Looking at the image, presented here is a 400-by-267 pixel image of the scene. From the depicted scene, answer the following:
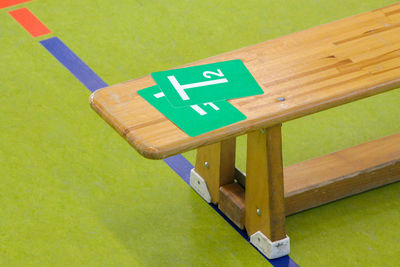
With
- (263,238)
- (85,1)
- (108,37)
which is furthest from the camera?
(85,1)

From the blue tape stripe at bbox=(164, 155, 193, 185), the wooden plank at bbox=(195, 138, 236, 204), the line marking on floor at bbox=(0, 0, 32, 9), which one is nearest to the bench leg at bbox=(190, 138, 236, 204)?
the wooden plank at bbox=(195, 138, 236, 204)

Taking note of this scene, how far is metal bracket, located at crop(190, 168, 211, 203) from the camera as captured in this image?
11.9ft

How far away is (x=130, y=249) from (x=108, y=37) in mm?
1690

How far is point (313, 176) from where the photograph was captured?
11.7 feet

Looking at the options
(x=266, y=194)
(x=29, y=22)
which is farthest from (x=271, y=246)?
(x=29, y=22)

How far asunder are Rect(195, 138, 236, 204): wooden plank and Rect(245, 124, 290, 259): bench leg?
0.55 feet

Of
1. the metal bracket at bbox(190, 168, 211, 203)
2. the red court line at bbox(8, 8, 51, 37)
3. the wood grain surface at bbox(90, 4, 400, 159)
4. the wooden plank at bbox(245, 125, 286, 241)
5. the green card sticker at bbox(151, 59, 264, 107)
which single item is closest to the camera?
the wood grain surface at bbox(90, 4, 400, 159)

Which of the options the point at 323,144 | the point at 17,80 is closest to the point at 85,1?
the point at 17,80

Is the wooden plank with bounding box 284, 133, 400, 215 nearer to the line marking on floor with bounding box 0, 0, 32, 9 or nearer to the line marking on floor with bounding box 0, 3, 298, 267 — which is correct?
the line marking on floor with bounding box 0, 3, 298, 267

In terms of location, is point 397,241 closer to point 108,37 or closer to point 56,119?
point 56,119

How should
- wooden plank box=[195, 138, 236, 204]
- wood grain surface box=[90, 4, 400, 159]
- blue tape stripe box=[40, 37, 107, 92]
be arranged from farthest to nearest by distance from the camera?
1. blue tape stripe box=[40, 37, 107, 92]
2. wooden plank box=[195, 138, 236, 204]
3. wood grain surface box=[90, 4, 400, 159]

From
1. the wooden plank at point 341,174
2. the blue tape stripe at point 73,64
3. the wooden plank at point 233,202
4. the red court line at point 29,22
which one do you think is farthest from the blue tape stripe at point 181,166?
the red court line at point 29,22

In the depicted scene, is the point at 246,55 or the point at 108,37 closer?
the point at 246,55

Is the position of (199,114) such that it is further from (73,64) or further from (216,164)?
(73,64)
